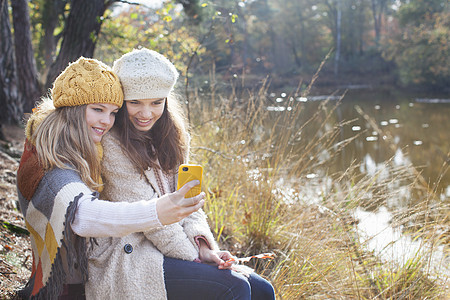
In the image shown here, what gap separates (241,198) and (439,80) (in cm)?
1721

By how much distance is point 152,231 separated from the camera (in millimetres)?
1512

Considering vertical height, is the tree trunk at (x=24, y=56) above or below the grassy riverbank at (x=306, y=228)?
above

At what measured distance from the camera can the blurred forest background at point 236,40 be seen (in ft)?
13.5

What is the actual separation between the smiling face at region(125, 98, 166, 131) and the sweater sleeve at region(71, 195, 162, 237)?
1.78ft

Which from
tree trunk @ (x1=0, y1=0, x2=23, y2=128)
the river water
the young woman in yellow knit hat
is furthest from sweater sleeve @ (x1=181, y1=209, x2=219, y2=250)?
tree trunk @ (x1=0, y1=0, x2=23, y2=128)

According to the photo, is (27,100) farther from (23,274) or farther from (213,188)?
(23,274)

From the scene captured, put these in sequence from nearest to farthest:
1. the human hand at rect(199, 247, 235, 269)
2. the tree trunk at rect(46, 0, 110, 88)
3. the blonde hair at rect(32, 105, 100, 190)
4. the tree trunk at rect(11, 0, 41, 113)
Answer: the blonde hair at rect(32, 105, 100, 190) → the human hand at rect(199, 247, 235, 269) → the tree trunk at rect(46, 0, 110, 88) → the tree trunk at rect(11, 0, 41, 113)

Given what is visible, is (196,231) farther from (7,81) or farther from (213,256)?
(7,81)

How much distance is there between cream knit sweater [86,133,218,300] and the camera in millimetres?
1371

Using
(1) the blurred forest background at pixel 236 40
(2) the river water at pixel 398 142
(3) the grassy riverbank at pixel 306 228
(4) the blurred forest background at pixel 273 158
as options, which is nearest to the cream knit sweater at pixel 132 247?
(4) the blurred forest background at pixel 273 158

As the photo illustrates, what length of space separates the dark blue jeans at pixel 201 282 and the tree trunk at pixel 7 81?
177 inches

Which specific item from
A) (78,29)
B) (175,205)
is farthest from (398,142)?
(175,205)

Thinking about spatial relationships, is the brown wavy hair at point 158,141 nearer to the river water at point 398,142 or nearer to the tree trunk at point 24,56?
the river water at point 398,142

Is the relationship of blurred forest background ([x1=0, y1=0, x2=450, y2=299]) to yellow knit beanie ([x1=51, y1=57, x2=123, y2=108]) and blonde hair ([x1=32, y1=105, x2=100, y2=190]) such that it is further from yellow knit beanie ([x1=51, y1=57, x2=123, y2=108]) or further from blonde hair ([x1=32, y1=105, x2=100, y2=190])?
yellow knit beanie ([x1=51, y1=57, x2=123, y2=108])
